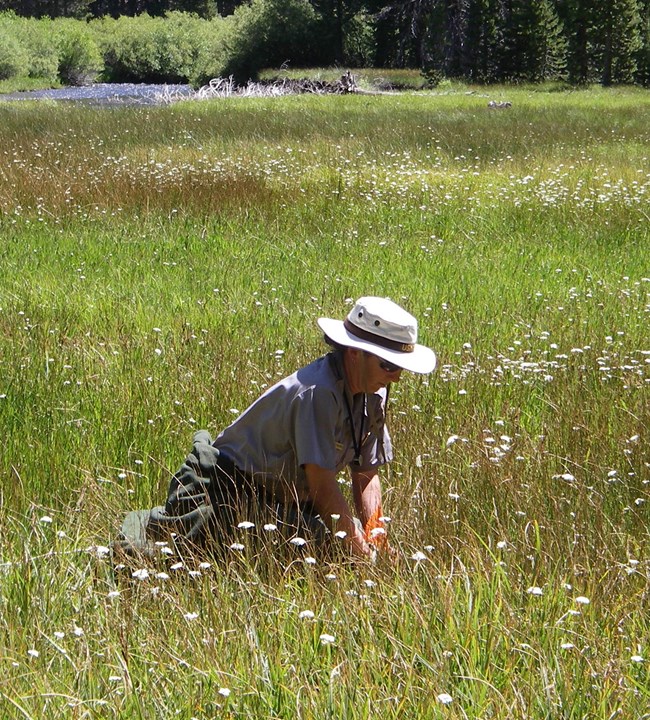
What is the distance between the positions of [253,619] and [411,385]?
8.40ft

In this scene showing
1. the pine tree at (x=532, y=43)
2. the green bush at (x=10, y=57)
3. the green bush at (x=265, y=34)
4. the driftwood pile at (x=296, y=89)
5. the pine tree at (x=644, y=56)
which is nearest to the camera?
the driftwood pile at (x=296, y=89)

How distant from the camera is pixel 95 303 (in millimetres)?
7090

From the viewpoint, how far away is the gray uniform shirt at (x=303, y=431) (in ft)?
10.9

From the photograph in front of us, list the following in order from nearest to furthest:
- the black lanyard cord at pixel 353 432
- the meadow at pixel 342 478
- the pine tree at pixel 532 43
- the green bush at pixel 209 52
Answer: the meadow at pixel 342 478, the black lanyard cord at pixel 353 432, the pine tree at pixel 532 43, the green bush at pixel 209 52

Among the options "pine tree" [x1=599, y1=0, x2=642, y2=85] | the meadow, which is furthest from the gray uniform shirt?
"pine tree" [x1=599, y1=0, x2=642, y2=85]

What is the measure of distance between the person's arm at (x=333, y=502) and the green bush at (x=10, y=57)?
2117 inches

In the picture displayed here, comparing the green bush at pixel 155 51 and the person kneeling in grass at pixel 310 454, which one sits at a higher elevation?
the green bush at pixel 155 51

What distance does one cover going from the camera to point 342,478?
13.9 ft

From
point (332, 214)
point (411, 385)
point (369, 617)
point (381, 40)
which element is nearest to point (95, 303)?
point (411, 385)

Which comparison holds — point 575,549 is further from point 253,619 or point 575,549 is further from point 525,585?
point 253,619

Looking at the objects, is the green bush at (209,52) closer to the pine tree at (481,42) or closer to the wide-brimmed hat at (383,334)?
the pine tree at (481,42)

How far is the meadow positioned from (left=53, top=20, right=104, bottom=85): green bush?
166 ft

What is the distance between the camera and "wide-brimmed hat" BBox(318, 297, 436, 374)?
3.28 m

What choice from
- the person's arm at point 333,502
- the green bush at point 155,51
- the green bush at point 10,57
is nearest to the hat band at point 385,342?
the person's arm at point 333,502
